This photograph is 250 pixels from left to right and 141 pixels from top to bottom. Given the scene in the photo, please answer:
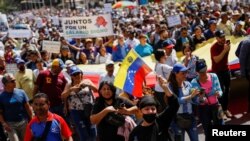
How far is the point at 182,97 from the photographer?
659cm

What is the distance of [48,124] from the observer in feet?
16.9

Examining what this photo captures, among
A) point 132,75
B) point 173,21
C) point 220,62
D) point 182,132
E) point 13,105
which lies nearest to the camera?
point 182,132

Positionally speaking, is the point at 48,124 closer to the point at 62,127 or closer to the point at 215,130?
the point at 62,127

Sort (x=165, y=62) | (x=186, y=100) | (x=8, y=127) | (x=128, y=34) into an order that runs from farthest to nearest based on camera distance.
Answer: (x=128, y=34) → (x=165, y=62) → (x=8, y=127) → (x=186, y=100)

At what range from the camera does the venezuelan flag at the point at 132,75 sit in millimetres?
6980

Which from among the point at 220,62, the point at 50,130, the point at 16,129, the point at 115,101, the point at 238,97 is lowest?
the point at 238,97

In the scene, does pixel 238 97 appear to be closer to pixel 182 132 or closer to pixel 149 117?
pixel 182 132

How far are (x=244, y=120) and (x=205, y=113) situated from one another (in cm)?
212

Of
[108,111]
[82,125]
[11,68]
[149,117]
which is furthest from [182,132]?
[11,68]

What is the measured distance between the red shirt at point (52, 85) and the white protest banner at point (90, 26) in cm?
553

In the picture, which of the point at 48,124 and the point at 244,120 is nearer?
the point at 48,124

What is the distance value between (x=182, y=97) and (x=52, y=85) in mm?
2411

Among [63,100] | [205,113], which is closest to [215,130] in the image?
[205,113]

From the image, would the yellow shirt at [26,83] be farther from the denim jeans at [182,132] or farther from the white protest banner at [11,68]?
the denim jeans at [182,132]
